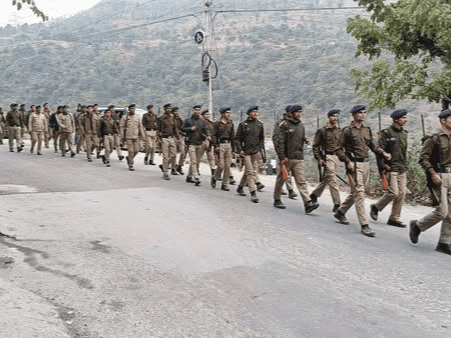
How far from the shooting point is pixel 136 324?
4.09 m

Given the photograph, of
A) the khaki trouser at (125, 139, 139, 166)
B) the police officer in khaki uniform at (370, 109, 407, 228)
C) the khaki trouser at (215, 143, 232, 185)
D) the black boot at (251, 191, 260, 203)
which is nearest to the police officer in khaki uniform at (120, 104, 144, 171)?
the khaki trouser at (125, 139, 139, 166)

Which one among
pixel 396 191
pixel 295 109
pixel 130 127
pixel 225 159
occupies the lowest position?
pixel 396 191

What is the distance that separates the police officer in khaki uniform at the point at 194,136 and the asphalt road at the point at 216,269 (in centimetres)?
315

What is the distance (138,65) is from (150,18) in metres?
59.6

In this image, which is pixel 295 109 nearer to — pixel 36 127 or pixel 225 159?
pixel 225 159

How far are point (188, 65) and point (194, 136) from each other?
79.2 m

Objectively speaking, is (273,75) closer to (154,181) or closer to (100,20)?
(154,181)

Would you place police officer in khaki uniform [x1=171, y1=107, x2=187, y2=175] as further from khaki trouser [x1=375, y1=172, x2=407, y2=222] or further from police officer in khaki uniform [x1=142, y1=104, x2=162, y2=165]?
khaki trouser [x1=375, y1=172, x2=407, y2=222]

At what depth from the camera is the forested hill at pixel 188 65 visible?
71.4 meters

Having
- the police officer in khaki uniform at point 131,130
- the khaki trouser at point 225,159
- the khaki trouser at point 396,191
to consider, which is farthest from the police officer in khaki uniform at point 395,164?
the police officer in khaki uniform at point 131,130

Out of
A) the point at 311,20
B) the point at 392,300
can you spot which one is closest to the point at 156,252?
the point at 392,300

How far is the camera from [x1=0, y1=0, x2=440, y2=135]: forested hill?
71375 mm

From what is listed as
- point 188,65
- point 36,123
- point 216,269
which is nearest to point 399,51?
point 216,269

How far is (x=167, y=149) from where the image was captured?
43.8ft
